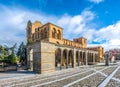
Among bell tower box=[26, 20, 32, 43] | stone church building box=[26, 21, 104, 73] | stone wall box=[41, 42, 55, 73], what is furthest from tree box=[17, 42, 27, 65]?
stone wall box=[41, 42, 55, 73]

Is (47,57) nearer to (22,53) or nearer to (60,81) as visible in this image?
(60,81)


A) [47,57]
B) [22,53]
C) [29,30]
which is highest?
[29,30]

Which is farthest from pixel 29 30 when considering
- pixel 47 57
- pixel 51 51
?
pixel 47 57

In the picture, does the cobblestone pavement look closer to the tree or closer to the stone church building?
the stone church building

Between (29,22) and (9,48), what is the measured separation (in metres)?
13.2

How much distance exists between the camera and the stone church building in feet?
69.8

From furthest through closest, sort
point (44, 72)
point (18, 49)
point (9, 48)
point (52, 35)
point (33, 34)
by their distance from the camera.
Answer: point (33, 34) → point (18, 49) → point (52, 35) → point (9, 48) → point (44, 72)

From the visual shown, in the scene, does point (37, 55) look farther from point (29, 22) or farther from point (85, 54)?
point (29, 22)

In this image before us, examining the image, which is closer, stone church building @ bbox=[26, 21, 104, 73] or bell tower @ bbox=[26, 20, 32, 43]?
stone church building @ bbox=[26, 21, 104, 73]

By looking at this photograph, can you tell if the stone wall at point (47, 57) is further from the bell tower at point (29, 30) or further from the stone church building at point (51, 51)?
the bell tower at point (29, 30)

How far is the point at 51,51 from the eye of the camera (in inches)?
901

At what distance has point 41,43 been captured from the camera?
2086 centimetres

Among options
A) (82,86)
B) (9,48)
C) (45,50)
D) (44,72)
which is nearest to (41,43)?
(45,50)

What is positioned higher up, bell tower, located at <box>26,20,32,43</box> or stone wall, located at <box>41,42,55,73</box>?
bell tower, located at <box>26,20,32,43</box>
